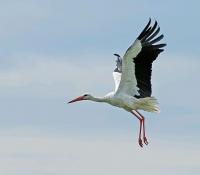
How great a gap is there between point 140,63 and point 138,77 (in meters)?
0.64

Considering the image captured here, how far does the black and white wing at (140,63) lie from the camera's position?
4181 centimetres

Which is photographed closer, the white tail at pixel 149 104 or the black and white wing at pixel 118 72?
the white tail at pixel 149 104

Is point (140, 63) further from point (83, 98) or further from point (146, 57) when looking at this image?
point (83, 98)

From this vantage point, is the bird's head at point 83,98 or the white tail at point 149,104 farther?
the bird's head at point 83,98

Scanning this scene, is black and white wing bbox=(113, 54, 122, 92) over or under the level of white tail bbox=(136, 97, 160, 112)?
over

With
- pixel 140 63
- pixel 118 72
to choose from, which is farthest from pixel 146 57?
pixel 118 72

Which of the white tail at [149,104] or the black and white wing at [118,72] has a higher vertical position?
the black and white wing at [118,72]

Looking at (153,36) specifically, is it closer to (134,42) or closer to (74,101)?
(134,42)

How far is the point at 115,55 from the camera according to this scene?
44.3 metres

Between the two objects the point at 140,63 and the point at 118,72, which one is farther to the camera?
the point at 118,72

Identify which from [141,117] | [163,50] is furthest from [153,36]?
[141,117]

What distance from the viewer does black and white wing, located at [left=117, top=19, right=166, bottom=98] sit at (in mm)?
41812

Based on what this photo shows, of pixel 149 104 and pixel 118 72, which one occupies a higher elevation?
pixel 118 72

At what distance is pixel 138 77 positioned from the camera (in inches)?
1679
